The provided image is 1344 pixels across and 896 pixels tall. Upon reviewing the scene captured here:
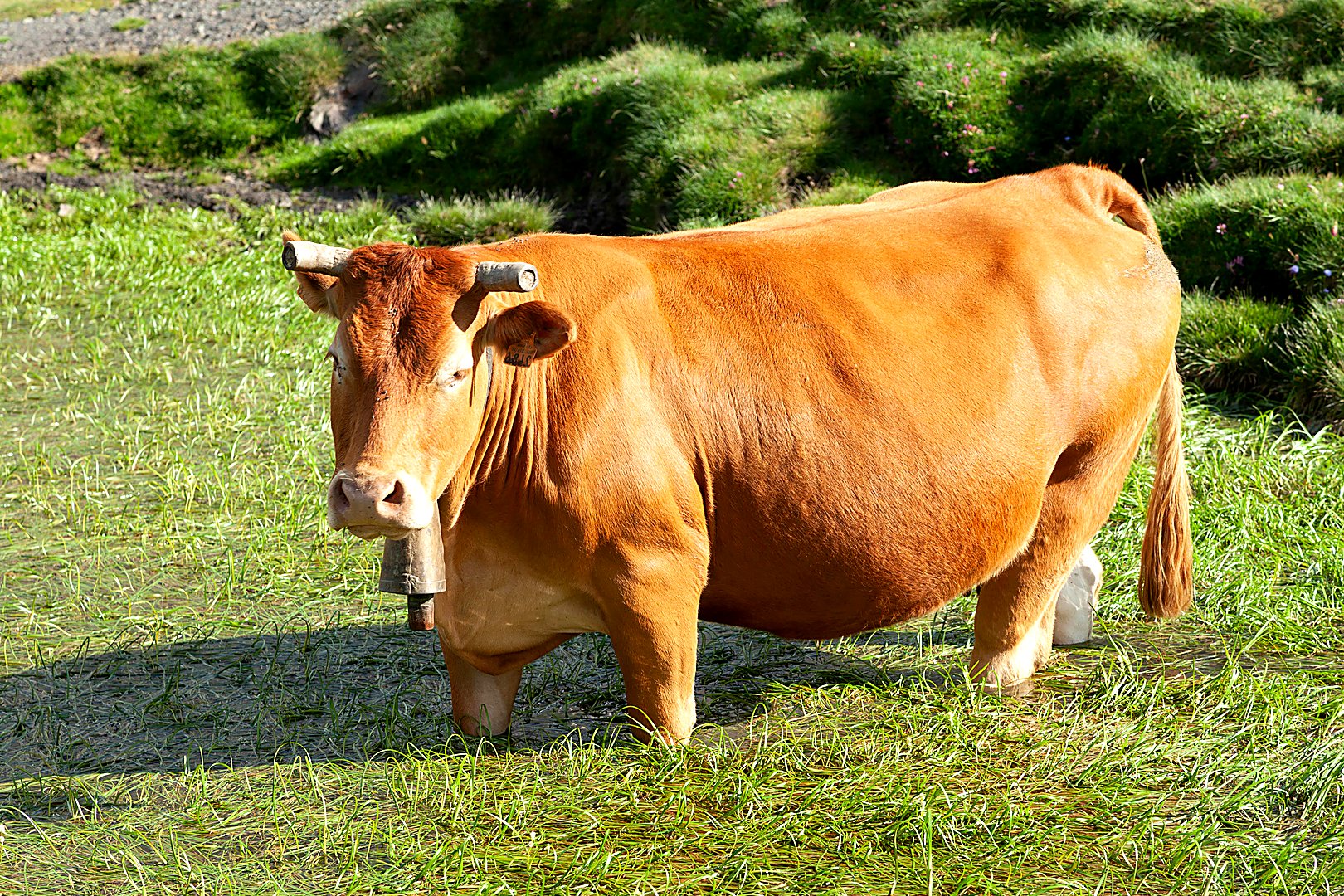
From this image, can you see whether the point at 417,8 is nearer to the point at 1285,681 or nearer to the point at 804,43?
the point at 804,43

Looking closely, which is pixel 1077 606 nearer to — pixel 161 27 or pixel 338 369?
pixel 338 369

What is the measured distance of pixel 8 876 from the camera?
3.66 m

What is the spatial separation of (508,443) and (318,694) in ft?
4.93

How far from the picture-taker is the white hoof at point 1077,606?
5.07 meters

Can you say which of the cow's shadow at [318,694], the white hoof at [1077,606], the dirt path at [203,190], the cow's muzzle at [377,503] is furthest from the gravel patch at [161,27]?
the cow's muzzle at [377,503]

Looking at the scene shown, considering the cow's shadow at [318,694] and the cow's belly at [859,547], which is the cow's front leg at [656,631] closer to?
the cow's belly at [859,547]

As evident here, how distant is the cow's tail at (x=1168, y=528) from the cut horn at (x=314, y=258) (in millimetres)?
2801

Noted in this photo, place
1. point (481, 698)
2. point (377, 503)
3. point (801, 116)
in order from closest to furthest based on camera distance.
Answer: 1. point (377, 503)
2. point (481, 698)
3. point (801, 116)

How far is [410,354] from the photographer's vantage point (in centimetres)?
344


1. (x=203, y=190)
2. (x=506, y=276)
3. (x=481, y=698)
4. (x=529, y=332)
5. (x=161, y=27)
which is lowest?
(x=203, y=190)

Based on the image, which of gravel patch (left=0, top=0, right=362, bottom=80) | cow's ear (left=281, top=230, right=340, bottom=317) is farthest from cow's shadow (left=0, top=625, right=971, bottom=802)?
gravel patch (left=0, top=0, right=362, bottom=80)

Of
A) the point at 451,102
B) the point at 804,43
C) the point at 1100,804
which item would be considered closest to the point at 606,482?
the point at 1100,804

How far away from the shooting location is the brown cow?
3508 millimetres

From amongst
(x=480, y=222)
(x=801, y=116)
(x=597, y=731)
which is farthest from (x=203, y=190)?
(x=597, y=731)
